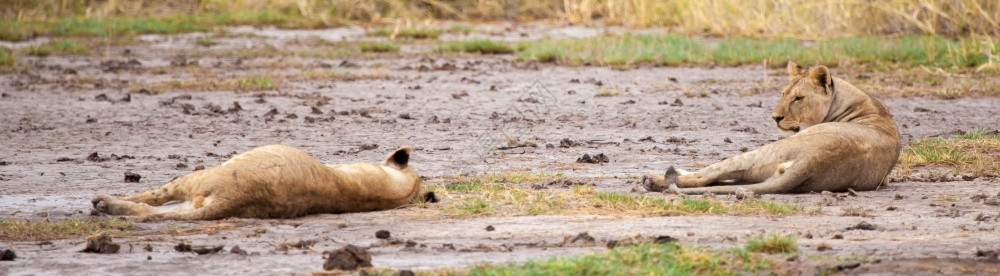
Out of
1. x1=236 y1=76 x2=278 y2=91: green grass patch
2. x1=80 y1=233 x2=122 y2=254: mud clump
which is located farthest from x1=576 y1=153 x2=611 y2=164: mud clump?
x1=236 y1=76 x2=278 y2=91: green grass patch

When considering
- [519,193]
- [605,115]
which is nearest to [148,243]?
[519,193]

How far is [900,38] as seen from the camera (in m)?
18.0

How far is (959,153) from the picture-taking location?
31.7ft

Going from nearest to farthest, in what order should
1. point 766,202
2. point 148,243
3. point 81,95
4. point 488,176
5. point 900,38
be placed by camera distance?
point 148,243
point 766,202
point 488,176
point 81,95
point 900,38

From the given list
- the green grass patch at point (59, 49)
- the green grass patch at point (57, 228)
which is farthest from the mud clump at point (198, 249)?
the green grass patch at point (59, 49)

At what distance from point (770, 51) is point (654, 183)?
31.3 feet

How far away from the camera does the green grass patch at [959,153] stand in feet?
→ 29.9

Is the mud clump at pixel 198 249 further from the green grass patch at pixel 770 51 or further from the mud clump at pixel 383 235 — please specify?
the green grass patch at pixel 770 51

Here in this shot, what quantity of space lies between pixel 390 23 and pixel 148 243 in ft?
59.0

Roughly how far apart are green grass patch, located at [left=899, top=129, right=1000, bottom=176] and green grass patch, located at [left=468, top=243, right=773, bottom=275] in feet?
12.7

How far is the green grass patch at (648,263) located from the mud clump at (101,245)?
1.63 metres

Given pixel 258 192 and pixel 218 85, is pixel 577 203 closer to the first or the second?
pixel 258 192

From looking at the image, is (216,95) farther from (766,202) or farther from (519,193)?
(766,202)

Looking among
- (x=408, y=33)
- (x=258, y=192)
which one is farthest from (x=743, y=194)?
(x=408, y=33)
